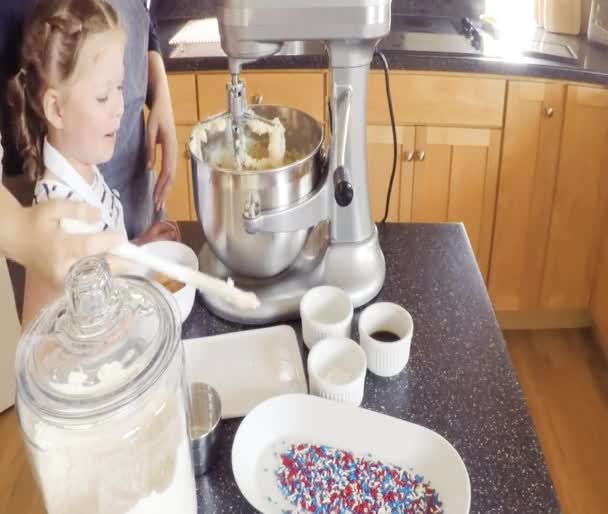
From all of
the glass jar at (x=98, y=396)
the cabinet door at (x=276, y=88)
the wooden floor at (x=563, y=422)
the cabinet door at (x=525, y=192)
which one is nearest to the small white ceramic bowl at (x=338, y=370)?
the glass jar at (x=98, y=396)

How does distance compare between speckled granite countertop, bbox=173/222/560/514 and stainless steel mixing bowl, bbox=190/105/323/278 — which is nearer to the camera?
speckled granite countertop, bbox=173/222/560/514

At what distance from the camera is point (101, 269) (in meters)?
0.60

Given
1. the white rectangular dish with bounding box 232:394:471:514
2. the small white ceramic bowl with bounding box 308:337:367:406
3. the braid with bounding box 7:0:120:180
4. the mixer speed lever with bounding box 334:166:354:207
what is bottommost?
the white rectangular dish with bounding box 232:394:471:514

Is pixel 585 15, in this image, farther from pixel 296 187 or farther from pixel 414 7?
pixel 296 187

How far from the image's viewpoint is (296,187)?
0.94m

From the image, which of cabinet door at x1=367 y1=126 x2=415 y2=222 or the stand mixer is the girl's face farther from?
cabinet door at x1=367 y1=126 x2=415 y2=222

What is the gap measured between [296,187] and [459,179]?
1276mm

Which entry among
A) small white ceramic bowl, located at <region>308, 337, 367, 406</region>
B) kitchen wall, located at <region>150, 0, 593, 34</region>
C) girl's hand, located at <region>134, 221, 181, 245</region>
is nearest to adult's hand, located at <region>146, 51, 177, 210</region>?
girl's hand, located at <region>134, 221, 181, 245</region>

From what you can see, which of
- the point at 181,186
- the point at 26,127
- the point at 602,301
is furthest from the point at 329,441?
the point at 602,301

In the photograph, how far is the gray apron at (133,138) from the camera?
125cm

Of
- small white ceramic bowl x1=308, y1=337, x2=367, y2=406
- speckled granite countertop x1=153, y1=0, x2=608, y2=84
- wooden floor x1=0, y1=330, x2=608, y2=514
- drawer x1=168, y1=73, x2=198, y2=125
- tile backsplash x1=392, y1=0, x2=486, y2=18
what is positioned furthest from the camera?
tile backsplash x1=392, y1=0, x2=486, y2=18

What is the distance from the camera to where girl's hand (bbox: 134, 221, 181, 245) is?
1167 mm

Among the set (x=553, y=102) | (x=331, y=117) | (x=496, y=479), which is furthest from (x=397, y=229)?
(x=553, y=102)

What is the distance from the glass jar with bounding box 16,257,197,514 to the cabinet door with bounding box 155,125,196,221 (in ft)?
4.93
